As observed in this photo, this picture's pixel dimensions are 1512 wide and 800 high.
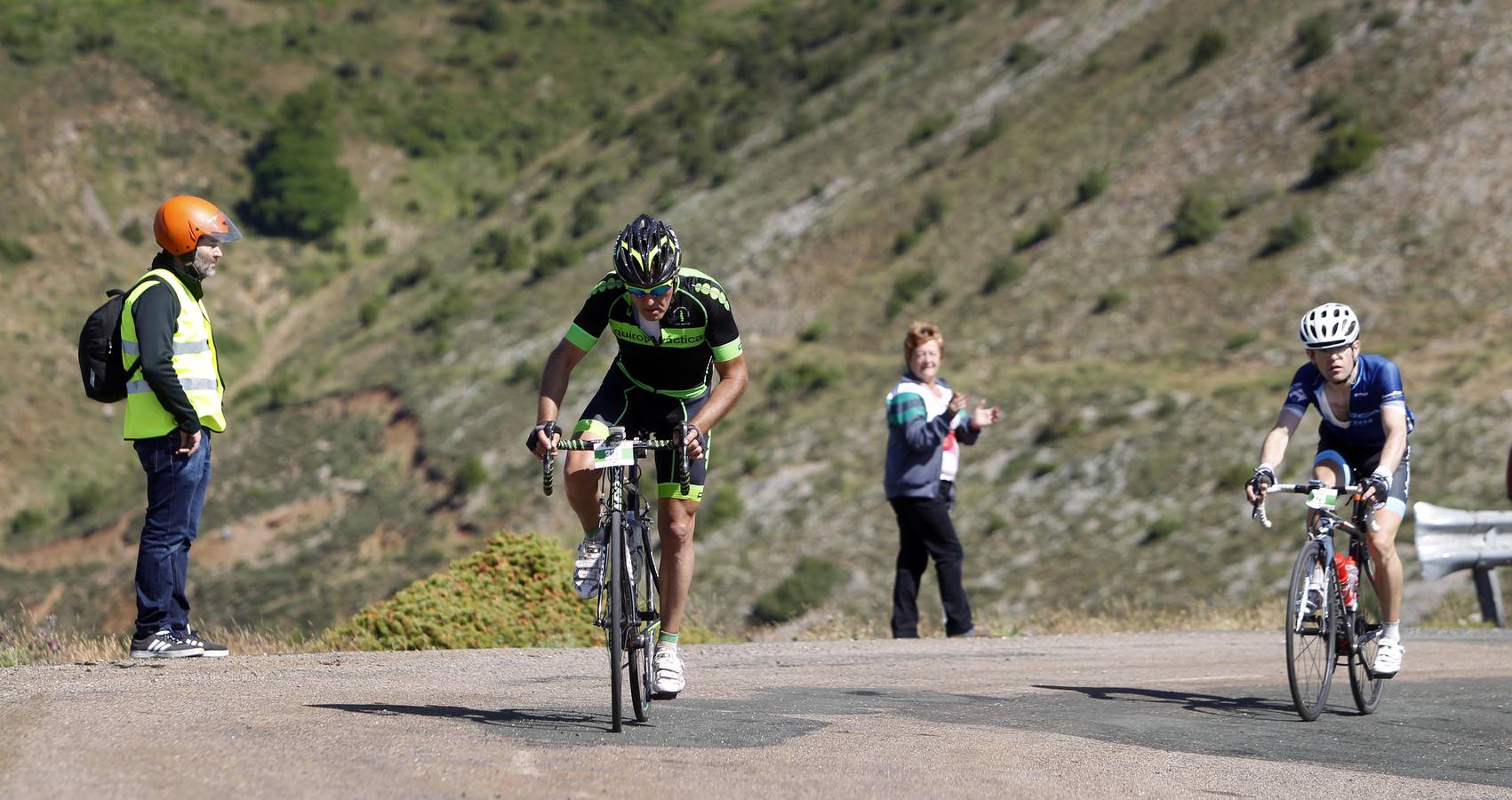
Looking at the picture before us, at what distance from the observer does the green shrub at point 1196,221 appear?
39625 mm

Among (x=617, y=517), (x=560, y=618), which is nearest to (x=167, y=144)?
(x=560, y=618)

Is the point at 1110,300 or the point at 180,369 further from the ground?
the point at 1110,300

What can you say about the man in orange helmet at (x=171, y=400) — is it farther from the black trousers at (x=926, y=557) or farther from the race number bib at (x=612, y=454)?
the black trousers at (x=926, y=557)

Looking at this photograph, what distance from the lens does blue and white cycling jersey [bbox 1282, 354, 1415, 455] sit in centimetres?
812

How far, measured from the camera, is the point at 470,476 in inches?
1780

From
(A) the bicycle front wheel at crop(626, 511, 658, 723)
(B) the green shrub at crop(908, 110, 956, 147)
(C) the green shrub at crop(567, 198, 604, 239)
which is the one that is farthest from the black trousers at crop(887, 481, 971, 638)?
(C) the green shrub at crop(567, 198, 604, 239)

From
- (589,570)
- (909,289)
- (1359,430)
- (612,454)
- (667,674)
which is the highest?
(909,289)

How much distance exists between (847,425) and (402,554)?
14.2m

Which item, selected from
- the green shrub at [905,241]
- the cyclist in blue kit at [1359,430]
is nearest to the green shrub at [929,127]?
the green shrub at [905,241]

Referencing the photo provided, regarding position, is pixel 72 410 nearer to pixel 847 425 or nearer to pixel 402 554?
pixel 402 554

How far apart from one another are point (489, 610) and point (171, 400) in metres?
4.08

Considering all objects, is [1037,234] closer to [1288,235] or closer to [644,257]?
[1288,235]

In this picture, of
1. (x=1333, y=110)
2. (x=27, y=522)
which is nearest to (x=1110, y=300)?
(x=1333, y=110)

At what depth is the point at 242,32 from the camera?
95.6m
